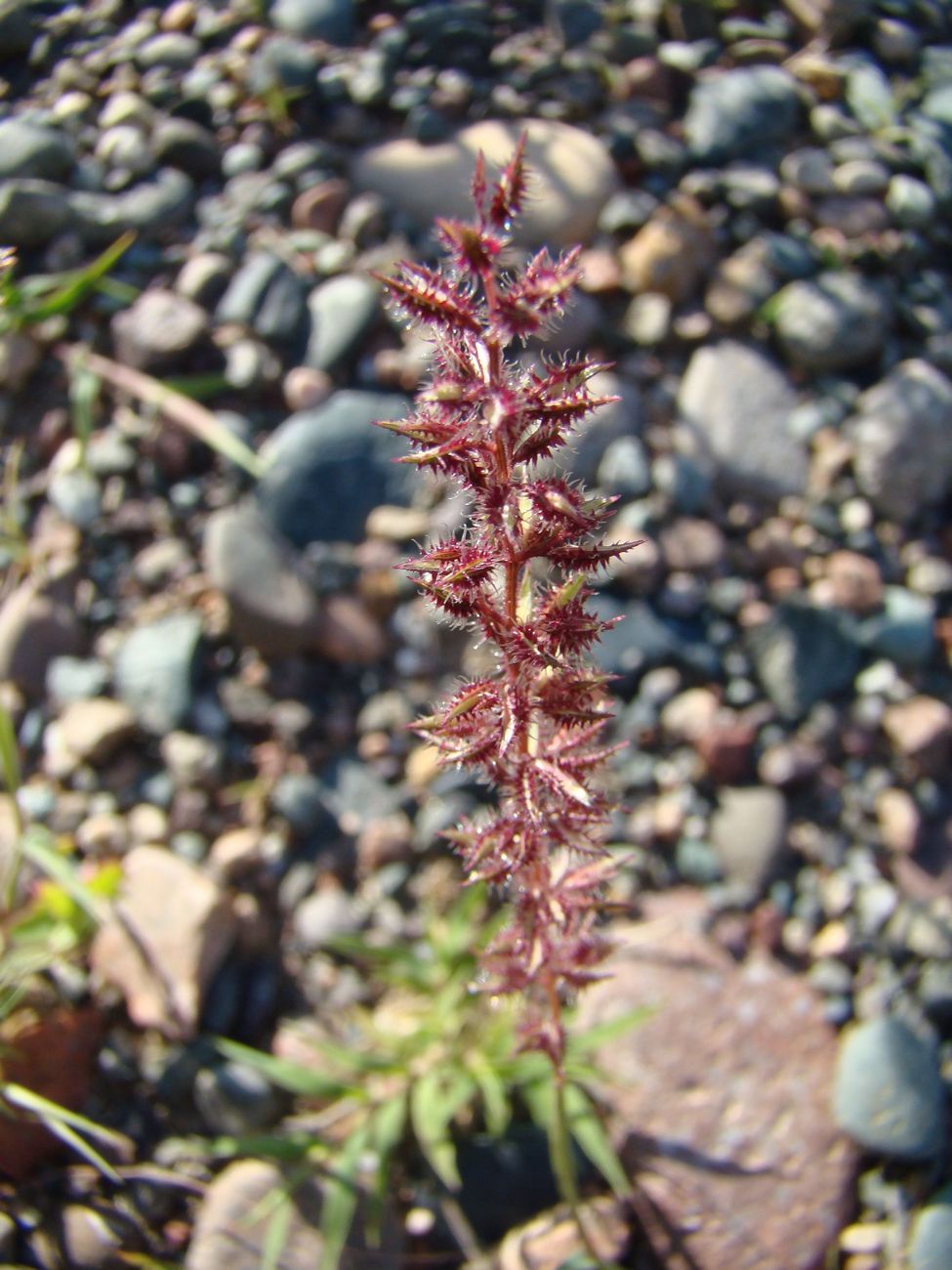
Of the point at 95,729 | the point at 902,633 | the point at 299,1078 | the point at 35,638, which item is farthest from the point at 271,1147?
the point at 902,633

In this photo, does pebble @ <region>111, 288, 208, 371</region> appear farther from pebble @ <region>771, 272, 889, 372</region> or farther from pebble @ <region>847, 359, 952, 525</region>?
pebble @ <region>847, 359, 952, 525</region>

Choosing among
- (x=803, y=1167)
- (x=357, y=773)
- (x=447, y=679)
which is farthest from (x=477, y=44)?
(x=803, y=1167)

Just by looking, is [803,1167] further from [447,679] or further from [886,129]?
[886,129]

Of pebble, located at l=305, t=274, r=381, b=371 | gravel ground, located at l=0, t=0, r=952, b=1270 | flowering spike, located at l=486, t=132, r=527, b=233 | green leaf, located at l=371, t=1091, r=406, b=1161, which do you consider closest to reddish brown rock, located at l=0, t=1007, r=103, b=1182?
gravel ground, located at l=0, t=0, r=952, b=1270

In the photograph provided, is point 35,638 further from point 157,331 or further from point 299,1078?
point 299,1078

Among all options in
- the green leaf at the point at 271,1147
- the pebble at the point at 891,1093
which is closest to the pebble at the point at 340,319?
the green leaf at the point at 271,1147

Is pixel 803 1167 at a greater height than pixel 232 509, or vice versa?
pixel 232 509
